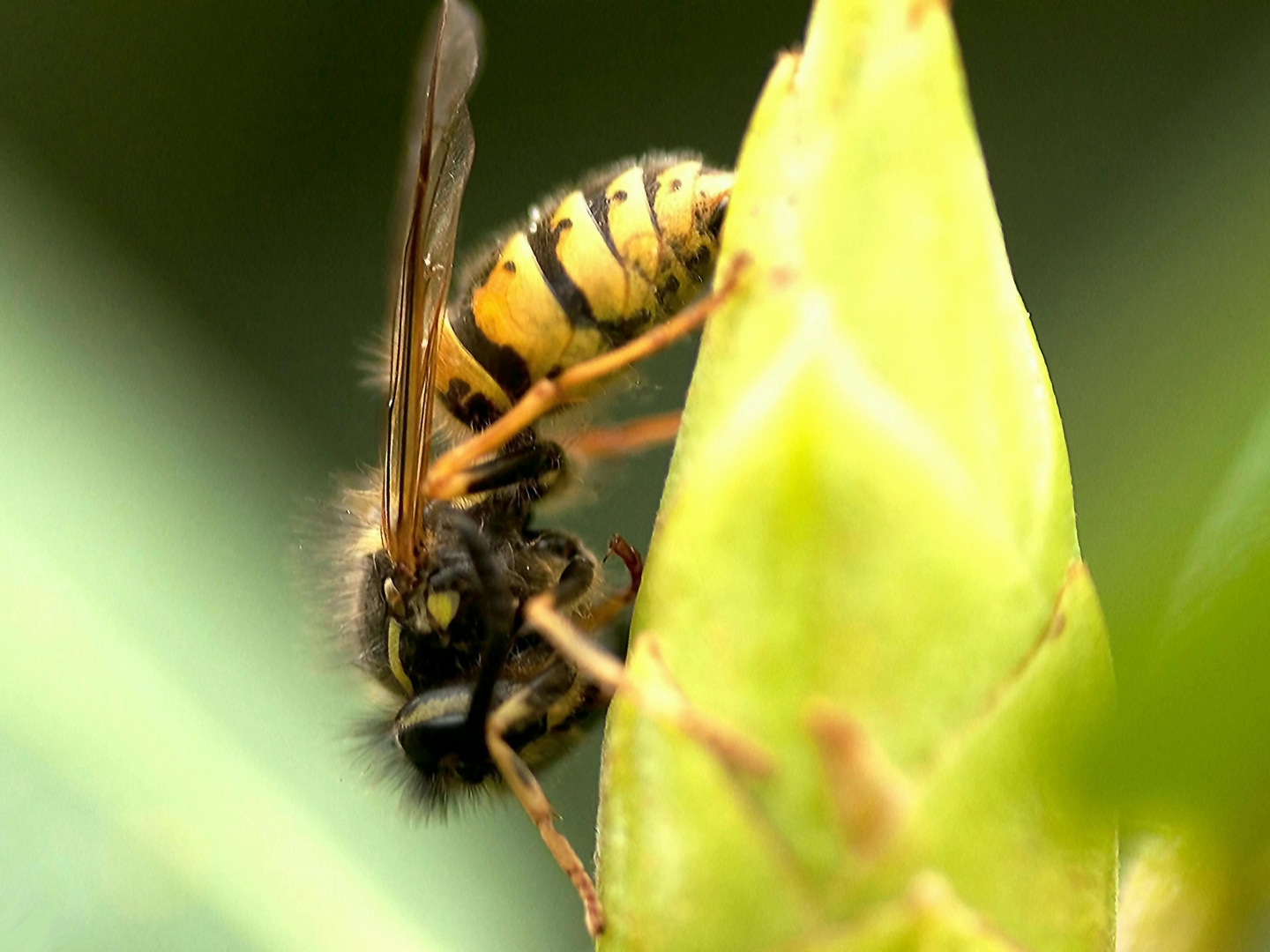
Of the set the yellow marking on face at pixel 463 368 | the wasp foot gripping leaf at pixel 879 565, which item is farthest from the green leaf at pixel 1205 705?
the yellow marking on face at pixel 463 368

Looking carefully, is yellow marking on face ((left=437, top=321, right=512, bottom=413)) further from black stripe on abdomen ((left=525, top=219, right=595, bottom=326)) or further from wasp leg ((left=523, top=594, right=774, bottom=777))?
wasp leg ((left=523, top=594, right=774, bottom=777))

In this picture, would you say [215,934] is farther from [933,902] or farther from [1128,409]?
[1128,409]

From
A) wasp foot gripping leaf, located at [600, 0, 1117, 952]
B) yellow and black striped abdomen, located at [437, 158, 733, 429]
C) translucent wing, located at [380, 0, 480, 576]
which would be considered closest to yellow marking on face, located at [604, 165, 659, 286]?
yellow and black striped abdomen, located at [437, 158, 733, 429]

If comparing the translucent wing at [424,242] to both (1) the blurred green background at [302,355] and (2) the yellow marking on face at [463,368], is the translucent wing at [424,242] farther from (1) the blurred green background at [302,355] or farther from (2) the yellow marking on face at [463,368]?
(1) the blurred green background at [302,355]

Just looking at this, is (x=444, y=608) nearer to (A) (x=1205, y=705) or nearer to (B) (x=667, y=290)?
(B) (x=667, y=290)

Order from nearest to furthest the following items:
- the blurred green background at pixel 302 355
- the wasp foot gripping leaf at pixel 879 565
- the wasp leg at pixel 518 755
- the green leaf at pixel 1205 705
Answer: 1. the green leaf at pixel 1205 705
2. the wasp foot gripping leaf at pixel 879 565
3. the blurred green background at pixel 302 355
4. the wasp leg at pixel 518 755

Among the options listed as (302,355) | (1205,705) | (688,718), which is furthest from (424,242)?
(302,355)

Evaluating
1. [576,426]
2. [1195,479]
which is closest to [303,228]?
[576,426]

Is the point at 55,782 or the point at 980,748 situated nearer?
the point at 980,748
